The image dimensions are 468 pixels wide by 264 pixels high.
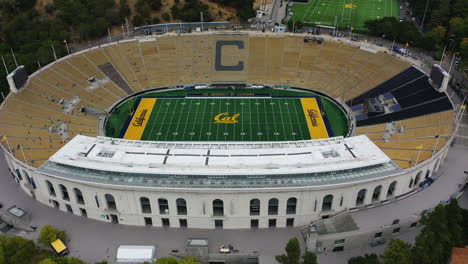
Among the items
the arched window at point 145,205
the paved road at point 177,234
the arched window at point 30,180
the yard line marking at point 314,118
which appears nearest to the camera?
the paved road at point 177,234

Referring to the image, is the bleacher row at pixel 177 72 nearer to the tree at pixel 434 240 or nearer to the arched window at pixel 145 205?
the arched window at pixel 145 205

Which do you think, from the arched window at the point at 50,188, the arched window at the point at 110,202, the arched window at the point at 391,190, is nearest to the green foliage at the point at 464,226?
the arched window at the point at 391,190

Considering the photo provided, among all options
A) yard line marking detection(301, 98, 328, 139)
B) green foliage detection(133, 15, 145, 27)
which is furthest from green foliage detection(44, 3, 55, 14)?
yard line marking detection(301, 98, 328, 139)

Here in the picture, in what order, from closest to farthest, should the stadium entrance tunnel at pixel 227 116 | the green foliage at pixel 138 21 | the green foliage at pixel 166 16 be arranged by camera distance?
1. the stadium entrance tunnel at pixel 227 116
2. the green foliage at pixel 138 21
3. the green foliage at pixel 166 16

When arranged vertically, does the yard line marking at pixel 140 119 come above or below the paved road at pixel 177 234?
above

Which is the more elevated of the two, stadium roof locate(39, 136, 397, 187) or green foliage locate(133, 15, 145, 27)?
green foliage locate(133, 15, 145, 27)

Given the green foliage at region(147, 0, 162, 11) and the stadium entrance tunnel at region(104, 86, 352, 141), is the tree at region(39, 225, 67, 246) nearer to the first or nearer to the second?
the stadium entrance tunnel at region(104, 86, 352, 141)

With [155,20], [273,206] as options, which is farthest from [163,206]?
[155,20]

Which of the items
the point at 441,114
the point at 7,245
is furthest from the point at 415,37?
the point at 7,245
